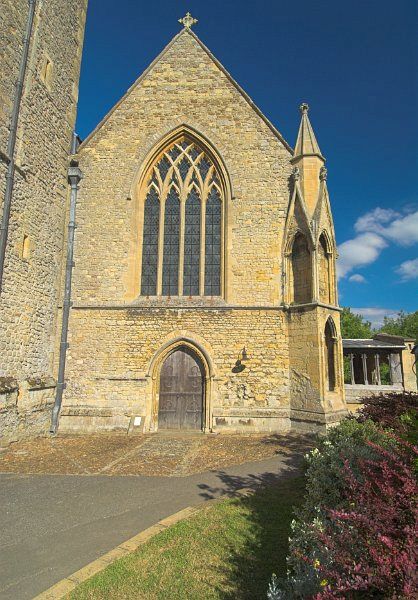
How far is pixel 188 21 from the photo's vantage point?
45.3 ft

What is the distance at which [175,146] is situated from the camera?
1330 cm

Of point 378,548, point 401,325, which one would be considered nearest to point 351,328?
point 401,325

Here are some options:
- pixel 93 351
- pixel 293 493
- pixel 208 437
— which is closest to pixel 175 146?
pixel 93 351

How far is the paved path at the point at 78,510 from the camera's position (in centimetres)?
397

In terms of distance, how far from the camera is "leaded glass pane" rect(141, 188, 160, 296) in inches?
495

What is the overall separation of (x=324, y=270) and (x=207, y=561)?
32.2 feet

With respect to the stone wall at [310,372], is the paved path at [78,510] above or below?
below

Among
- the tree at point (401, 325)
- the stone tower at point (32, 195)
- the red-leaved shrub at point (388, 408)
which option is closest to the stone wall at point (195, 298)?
the stone tower at point (32, 195)

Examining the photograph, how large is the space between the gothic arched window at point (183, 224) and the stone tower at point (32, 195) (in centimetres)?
298

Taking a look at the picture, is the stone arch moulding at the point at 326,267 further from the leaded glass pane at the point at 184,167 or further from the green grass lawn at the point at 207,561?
the green grass lawn at the point at 207,561

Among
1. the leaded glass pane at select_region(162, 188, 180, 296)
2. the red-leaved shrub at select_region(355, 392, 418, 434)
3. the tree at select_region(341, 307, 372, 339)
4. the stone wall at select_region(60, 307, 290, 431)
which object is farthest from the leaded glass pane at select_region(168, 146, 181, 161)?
the tree at select_region(341, 307, 372, 339)

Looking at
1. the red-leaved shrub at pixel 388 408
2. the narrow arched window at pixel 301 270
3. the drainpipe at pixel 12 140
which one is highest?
the drainpipe at pixel 12 140

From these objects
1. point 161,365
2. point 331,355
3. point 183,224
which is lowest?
point 161,365

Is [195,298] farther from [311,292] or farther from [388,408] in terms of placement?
[388,408]
